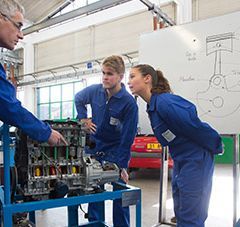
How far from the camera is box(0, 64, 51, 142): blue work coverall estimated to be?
4.19 ft

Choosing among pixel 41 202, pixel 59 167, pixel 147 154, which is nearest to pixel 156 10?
pixel 147 154

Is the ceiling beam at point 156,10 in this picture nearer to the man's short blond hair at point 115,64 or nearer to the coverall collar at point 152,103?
the man's short blond hair at point 115,64

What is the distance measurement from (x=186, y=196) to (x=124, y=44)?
7.44m

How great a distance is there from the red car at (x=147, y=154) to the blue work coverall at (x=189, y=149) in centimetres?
299

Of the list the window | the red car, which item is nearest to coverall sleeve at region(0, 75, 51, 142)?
the red car

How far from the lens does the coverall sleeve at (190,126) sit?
1.62 meters

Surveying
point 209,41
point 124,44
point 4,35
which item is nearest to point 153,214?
point 209,41

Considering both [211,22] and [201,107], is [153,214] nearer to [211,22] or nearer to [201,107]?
[201,107]

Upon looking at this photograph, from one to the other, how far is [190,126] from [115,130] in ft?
2.28

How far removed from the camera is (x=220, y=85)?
2.56 metres

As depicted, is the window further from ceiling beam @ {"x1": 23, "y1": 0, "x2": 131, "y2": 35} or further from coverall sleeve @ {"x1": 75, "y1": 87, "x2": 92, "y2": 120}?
coverall sleeve @ {"x1": 75, "y1": 87, "x2": 92, "y2": 120}

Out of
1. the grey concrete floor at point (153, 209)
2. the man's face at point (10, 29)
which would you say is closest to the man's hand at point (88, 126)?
the man's face at point (10, 29)

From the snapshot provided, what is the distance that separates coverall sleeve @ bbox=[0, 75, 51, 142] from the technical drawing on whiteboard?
1.72 metres

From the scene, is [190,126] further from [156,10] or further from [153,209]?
[156,10]
